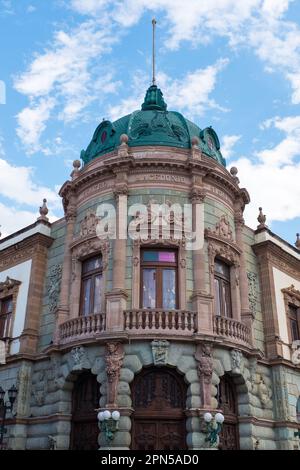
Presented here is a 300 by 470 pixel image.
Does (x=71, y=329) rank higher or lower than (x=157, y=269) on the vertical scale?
lower

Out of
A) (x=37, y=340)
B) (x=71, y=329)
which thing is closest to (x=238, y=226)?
(x=71, y=329)

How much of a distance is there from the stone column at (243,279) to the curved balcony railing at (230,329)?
0.84 meters

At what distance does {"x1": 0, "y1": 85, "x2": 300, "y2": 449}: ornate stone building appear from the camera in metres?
18.0

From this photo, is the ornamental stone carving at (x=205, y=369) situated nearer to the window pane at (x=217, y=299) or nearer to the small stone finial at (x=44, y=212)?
the window pane at (x=217, y=299)

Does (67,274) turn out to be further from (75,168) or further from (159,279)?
(75,168)

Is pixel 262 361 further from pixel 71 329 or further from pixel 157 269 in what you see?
pixel 71 329

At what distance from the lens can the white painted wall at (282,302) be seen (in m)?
23.4

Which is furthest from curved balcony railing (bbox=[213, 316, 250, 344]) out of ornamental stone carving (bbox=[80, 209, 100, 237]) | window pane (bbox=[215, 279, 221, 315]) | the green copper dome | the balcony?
the green copper dome

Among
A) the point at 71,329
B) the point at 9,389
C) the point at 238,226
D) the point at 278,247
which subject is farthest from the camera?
the point at 278,247

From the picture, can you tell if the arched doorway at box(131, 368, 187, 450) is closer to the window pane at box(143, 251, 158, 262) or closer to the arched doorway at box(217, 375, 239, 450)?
the arched doorway at box(217, 375, 239, 450)

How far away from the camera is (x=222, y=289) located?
21.1 meters

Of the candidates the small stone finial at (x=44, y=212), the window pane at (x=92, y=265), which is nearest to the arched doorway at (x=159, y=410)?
the window pane at (x=92, y=265)

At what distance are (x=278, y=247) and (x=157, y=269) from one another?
775 centimetres

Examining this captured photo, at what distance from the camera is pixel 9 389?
21203mm
